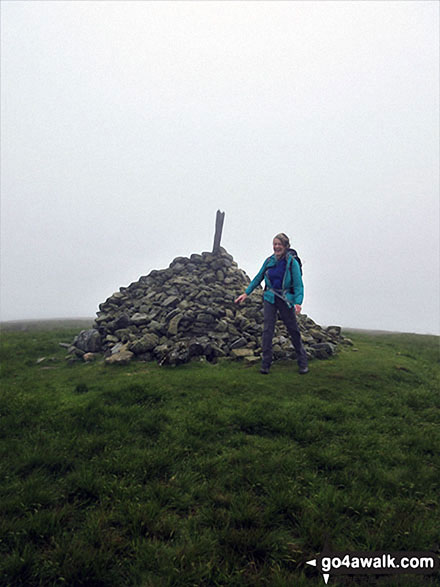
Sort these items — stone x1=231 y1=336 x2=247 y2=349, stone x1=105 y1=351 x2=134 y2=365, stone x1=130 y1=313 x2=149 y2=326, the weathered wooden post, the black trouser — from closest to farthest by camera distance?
the black trouser → stone x1=105 y1=351 x2=134 y2=365 → stone x1=231 y1=336 x2=247 y2=349 → stone x1=130 y1=313 x2=149 y2=326 → the weathered wooden post

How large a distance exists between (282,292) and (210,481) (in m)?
5.54

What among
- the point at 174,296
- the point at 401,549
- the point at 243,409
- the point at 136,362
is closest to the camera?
the point at 401,549

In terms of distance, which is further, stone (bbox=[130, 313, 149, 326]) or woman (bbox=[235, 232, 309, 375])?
stone (bbox=[130, 313, 149, 326])

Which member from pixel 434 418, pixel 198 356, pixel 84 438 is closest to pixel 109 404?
pixel 84 438

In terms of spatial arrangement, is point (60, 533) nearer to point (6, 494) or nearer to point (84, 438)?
point (6, 494)

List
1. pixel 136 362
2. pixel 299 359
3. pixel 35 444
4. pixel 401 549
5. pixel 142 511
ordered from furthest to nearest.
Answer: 1. pixel 136 362
2. pixel 299 359
3. pixel 35 444
4. pixel 142 511
5. pixel 401 549

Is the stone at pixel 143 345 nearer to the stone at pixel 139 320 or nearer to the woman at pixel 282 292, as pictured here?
the stone at pixel 139 320

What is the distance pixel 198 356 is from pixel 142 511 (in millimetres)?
6839

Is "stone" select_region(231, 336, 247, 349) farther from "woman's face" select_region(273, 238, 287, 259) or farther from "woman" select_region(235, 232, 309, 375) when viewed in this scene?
"woman's face" select_region(273, 238, 287, 259)

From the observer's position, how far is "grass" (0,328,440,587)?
2580mm

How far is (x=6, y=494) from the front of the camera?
135 inches

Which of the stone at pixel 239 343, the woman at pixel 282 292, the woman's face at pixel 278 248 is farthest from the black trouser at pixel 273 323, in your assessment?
the stone at pixel 239 343

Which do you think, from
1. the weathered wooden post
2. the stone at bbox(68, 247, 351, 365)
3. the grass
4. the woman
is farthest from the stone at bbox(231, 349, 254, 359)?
the weathered wooden post

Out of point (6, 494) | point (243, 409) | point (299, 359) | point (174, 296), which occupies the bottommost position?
point (6, 494)
